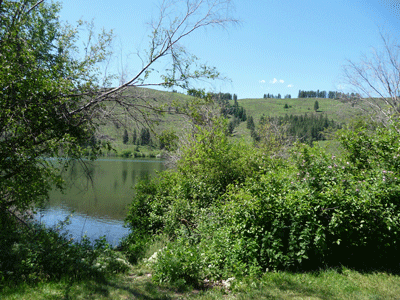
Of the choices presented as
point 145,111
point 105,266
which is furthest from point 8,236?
point 145,111

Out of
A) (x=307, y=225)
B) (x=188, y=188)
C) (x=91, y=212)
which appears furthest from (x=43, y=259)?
(x=91, y=212)

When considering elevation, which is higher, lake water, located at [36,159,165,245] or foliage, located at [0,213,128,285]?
foliage, located at [0,213,128,285]

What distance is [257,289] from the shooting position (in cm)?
525

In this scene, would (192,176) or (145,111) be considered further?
(192,176)

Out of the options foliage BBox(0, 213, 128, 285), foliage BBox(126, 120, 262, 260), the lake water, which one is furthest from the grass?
the lake water

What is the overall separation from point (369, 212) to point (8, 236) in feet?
26.3

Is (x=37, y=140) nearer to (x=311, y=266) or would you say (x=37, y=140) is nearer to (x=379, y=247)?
(x=311, y=266)

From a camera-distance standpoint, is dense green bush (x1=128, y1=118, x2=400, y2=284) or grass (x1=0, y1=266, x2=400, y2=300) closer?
grass (x1=0, y1=266, x2=400, y2=300)

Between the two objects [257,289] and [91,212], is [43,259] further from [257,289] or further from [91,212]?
[91,212]

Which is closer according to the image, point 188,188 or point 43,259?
point 43,259

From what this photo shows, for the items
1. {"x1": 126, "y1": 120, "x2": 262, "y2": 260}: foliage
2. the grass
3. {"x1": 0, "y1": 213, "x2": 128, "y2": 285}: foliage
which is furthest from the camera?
{"x1": 126, "y1": 120, "x2": 262, "y2": 260}: foliage

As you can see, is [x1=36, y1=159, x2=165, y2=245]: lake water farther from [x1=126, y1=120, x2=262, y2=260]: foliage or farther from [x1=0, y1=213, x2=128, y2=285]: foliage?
[x1=0, y1=213, x2=128, y2=285]: foliage

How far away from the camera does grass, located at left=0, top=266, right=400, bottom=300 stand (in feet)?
15.7

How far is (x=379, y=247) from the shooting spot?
6395 millimetres
